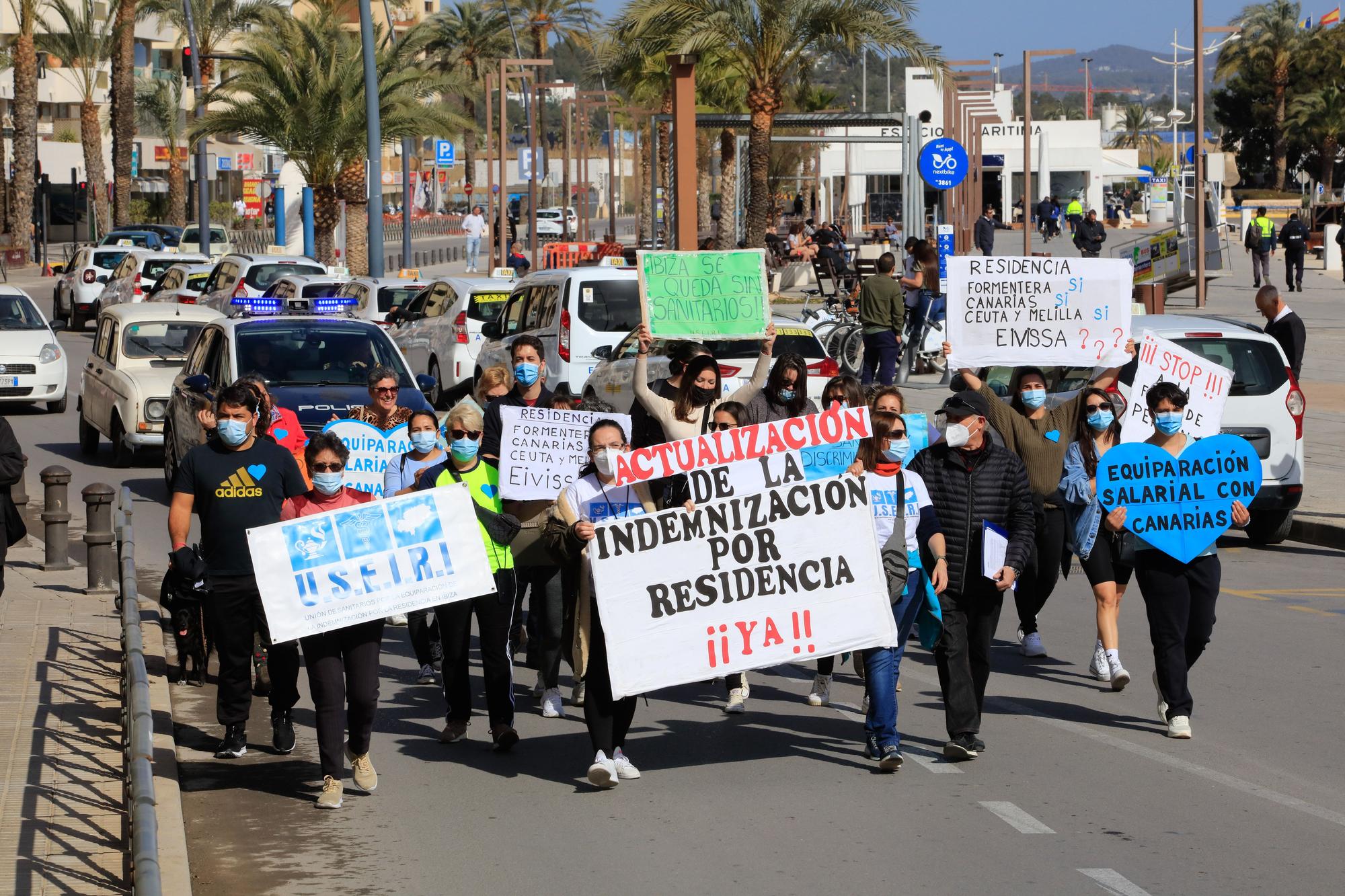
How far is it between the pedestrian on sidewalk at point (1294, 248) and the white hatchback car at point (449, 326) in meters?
22.4

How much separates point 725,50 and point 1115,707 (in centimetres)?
3050

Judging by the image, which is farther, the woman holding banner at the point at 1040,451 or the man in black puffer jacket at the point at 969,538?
the woman holding banner at the point at 1040,451

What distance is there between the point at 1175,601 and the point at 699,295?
6.10 meters

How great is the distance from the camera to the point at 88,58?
65.6 metres

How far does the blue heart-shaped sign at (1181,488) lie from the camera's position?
8727 millimetres

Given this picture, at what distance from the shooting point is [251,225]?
273 feet

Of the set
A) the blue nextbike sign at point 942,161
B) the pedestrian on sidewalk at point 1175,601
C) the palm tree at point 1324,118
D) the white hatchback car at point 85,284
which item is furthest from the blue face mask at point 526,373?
the palm tree at point 1324,118

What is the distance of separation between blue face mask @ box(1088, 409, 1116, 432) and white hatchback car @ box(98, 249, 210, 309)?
27.4m

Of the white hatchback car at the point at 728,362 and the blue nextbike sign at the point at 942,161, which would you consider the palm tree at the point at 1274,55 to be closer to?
the blue nextbike sign at the point at 942,161

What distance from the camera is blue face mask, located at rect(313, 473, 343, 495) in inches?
306

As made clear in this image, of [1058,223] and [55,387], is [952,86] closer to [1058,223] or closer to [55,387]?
[55,387]

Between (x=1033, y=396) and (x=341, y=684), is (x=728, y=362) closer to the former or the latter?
(x=1033, y=396)

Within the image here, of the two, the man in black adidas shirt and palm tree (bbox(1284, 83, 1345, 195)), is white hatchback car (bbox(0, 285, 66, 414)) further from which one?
palm tree (bbox(1284, 83, 1345, 195))

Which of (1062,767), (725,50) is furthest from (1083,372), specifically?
(725,50)
